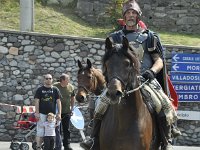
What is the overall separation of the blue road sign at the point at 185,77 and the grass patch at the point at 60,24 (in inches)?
77.3

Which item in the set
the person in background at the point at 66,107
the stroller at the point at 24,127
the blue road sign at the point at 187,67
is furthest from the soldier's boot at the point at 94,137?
the blue road sign at the point at 187,67

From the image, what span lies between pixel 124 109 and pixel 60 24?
53.2 feet

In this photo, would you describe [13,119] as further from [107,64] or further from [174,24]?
[107,64]

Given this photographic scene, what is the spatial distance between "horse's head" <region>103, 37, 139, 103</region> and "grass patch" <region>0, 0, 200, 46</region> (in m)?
15.4

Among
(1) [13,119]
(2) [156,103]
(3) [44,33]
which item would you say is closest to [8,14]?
(3) [44,33]

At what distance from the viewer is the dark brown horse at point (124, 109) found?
663 centimetres

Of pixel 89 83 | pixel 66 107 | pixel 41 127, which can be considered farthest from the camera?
pixel 66 107

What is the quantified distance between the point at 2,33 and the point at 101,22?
17.9 feet

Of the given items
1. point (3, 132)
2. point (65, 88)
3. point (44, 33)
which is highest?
point (44, 33)

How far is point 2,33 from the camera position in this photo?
2030 cm

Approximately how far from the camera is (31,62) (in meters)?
20.4

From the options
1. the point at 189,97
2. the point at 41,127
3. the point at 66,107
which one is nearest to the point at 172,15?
the point at 189,97

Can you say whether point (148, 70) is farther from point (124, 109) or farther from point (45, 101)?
point (45, 101)

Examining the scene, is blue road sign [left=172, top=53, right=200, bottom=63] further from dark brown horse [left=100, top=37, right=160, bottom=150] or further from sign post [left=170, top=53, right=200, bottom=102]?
dark brown horse [left=100, top=37, right=160, bottom=150]
